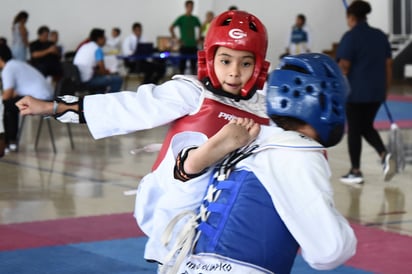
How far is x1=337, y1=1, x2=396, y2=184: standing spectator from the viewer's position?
377 inches

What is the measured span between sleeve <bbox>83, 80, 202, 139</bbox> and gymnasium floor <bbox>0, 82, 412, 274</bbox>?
45 centimetres

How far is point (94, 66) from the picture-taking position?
15.3 m

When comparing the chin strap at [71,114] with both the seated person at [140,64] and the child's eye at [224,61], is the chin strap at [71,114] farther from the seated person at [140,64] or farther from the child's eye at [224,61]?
the seated person at [140,64]

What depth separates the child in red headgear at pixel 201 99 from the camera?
11.2 feet

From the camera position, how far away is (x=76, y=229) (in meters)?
7.22

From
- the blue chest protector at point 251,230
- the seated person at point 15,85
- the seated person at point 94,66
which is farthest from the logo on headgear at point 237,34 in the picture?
the seated person at point 94,66

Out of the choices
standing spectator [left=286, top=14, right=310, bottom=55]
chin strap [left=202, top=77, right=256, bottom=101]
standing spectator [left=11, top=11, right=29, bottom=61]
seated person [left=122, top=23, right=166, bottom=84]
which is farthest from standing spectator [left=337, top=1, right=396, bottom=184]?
standing spectator [left=286, top=14, right=310, bottom=55]

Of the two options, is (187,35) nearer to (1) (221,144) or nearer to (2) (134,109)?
(2) (134,109)

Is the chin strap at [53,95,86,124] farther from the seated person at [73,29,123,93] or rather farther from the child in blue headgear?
the seated person at [73,29,123,93]

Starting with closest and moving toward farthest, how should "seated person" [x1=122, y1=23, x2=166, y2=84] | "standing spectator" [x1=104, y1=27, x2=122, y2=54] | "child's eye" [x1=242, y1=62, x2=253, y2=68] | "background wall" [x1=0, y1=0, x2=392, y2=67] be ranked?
"child's eye" [x1=242, y1=62, x2=253, y2=68] < "seated person" [x1=122, y1=23, x2=166, y2=84] < "standing spectator" [x1=104, y1=27, x2=122, y2=54] < "background wall" [x1=0, y1=0, x2=392, y2=67]

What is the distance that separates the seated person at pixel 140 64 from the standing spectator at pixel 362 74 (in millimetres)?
10339

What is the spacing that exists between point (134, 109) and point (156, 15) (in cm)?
2467

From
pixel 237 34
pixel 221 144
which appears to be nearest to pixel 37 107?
pixel 237 34

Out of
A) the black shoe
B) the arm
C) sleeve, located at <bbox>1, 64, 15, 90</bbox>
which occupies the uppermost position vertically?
sleeve, located at <bbox>1, 64, 15, 90</bbox>
